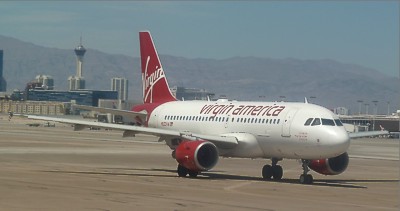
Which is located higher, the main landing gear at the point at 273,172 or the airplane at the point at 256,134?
the airplane at the point at 256,134

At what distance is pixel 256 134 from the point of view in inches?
1606

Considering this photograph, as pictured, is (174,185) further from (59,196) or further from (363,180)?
(363,180)

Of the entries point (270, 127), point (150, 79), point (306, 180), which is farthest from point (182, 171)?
point (150, 79)

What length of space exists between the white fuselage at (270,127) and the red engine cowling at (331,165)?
1803 mm

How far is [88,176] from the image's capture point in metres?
38.0

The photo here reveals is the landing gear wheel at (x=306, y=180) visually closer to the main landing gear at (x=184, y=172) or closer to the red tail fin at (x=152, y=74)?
the main landing gear at (x=184, y=172)

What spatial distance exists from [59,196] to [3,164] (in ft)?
53.2

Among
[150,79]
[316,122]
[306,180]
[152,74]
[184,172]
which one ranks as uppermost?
[152,74]

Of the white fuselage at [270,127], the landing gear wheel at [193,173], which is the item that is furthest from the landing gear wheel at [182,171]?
the white fuselage at [270,127]

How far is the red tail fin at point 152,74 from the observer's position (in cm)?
5062

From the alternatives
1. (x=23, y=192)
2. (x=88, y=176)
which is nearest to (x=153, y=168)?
(x=88, y=176)

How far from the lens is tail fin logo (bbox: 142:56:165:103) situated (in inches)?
2005

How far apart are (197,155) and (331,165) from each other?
20.6 ft

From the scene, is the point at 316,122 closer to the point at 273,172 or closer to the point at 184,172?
the point at 273,172
